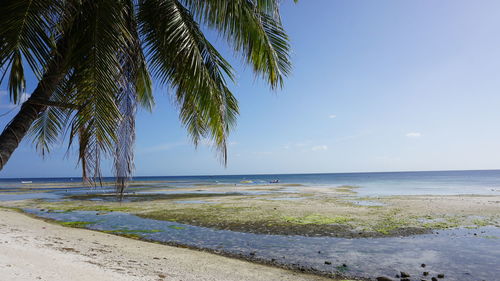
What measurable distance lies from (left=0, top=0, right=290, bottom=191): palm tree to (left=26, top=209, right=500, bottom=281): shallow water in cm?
638

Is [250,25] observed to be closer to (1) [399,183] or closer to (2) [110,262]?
(2) [110,262]

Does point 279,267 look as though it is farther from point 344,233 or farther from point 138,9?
point 138,9

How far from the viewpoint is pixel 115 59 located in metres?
3.75

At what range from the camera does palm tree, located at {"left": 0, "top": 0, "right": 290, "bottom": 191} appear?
3303 mm

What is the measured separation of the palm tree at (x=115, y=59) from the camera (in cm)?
330

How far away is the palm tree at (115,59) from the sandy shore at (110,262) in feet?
10.2

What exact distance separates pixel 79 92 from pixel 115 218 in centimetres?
1690

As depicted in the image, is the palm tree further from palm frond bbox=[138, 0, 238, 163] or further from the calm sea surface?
the calm sea surface

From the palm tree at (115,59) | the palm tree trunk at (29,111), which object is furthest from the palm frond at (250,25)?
the palm tree trunk at (29,111)

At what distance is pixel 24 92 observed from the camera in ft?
12.4

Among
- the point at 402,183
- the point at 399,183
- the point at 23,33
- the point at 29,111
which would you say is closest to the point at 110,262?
the point at 29,111

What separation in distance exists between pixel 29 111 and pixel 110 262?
6.54 m

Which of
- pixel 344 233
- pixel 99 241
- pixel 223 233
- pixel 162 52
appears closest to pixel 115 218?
pixel 99 241

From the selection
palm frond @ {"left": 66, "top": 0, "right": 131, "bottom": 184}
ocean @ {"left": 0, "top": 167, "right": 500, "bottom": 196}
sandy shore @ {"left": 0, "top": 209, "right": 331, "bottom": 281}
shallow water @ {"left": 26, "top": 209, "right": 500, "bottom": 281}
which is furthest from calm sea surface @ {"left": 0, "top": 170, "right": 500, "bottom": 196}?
shallow water @ {"left": 26, "top": 209, "right": 500, "bottom": 281}
